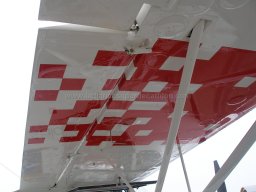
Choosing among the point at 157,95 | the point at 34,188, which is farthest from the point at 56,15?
the point at 34,188

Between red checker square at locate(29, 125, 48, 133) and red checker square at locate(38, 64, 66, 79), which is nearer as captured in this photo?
red checker square at locate(38, 64, 66, 79)

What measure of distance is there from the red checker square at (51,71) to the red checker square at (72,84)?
7cm

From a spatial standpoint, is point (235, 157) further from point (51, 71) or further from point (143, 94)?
point (51, 71)

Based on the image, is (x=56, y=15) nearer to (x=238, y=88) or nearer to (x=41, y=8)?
(x=41, y=8)

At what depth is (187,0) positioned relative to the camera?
1.07 m

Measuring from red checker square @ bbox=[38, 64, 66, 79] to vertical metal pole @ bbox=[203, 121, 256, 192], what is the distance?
986 mm

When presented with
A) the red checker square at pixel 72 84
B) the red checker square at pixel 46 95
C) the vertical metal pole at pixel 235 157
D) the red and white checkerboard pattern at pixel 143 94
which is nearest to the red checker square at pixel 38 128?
the red and white checkerboard pattern at pixel 143 94

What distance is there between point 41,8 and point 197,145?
274 centimetres

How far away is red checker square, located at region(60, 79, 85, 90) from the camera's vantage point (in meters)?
1.58

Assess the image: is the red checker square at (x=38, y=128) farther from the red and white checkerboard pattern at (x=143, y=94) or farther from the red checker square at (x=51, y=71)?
the red checker square at (x=51, y=71)

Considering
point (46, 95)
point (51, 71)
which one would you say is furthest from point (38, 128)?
point (51, 71)

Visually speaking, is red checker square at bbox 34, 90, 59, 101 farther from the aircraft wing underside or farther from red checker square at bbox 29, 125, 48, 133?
red checker square at bbox 29, 125, 48, 133

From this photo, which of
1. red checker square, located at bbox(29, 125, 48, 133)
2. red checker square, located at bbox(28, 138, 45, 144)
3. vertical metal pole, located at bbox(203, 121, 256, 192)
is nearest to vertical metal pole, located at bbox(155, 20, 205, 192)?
vertical metal pole, located at bbox(203, 121, 256, 192)

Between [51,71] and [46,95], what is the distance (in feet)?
0.85
